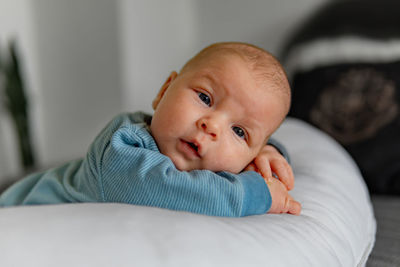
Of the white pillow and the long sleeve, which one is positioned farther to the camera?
the long sleeve

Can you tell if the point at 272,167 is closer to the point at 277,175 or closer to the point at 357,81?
the point at 277,175

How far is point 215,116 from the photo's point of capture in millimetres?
804

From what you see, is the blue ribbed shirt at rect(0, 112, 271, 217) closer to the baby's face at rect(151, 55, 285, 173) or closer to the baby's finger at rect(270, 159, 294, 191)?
the baby's face at rect(151, 55, 285, 173)

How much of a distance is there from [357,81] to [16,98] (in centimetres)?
183

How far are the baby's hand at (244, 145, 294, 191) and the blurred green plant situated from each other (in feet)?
6.05

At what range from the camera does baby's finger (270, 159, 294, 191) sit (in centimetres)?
92

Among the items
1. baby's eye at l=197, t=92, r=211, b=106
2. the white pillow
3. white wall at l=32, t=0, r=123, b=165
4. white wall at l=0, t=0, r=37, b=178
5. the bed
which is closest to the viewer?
the white pillow

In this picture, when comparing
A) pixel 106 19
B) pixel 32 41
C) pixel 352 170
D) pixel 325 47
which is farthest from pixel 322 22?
pixel 32 41

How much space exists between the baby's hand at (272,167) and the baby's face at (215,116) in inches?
2.0

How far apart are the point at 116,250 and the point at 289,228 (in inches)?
12.2

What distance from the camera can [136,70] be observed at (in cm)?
243

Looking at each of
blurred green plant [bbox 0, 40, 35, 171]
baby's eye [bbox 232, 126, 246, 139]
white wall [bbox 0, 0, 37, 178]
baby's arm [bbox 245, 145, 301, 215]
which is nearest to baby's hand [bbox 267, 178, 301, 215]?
baby's arm [bbox 245, 145, 301, 215]

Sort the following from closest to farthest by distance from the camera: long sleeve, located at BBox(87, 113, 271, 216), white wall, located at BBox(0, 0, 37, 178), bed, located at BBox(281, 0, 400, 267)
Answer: long sleeve, located at BBox(87, 113, 271, 216)
bed, located at BBox(281, 0, 400, 267)
white wall, located at BBox(0, 0, 37, 178)

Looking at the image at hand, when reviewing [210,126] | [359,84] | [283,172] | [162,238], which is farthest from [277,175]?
[359,84]
